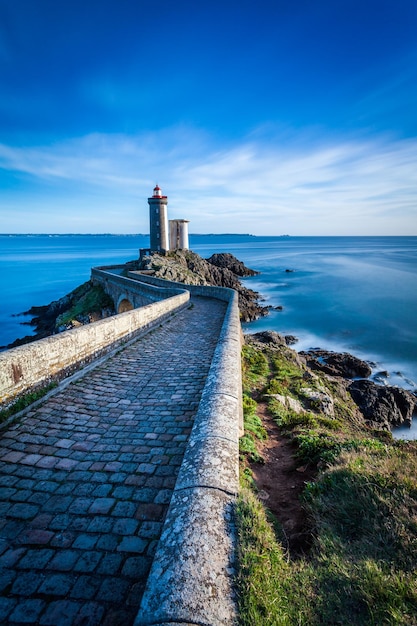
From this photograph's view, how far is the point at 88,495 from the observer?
3246 millimetres

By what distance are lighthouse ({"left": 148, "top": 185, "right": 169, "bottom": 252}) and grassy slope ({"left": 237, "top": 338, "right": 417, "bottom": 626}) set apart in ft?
134

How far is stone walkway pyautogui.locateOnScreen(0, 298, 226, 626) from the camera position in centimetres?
228

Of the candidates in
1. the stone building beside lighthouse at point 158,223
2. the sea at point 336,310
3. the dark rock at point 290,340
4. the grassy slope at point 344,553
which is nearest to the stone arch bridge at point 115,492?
the grassy slope at point 344,553

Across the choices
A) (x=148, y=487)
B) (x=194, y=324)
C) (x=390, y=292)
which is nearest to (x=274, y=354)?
(x=194, y=324)

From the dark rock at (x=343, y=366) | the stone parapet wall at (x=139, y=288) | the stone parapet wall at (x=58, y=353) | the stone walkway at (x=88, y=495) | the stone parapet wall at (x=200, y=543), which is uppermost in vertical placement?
the stone parapet wall at (x=200, y=543)

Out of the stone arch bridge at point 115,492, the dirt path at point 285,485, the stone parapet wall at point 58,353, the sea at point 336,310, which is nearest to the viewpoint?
the stone arch bridge at point 115,492

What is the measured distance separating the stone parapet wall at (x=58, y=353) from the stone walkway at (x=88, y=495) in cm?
A: 43

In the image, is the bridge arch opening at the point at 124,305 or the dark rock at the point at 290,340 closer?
the bridge arch opening at the point at 124,305

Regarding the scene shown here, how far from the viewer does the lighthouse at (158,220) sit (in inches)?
1617

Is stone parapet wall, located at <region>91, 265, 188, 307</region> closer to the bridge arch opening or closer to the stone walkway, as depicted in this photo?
the bridge arch opening

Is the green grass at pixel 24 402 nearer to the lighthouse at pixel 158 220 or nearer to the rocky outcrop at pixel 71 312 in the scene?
the rocky outcrop at pixel 71 312

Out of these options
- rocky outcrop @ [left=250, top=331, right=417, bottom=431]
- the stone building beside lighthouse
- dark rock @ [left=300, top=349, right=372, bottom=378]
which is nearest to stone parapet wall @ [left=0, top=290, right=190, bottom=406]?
rocky outcrop @ [left=250, top=331, right=417, bottom=431]

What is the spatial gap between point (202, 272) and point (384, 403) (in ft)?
107

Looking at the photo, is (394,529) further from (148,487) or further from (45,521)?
(45,521)
